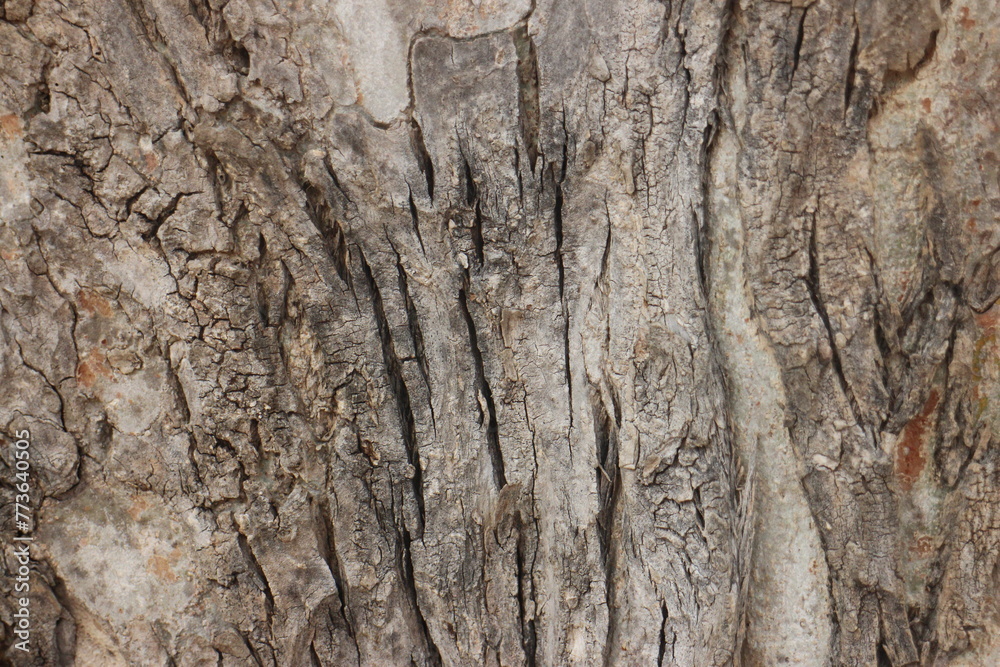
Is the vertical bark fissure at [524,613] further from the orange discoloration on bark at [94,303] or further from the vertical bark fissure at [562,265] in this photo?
the orange discoloration on bark at [94,303]

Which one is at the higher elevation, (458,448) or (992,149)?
(992,149)

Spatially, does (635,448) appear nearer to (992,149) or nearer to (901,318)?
(901,318)

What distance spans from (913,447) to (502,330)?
94 centimetres

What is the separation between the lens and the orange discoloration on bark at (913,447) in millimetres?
1587

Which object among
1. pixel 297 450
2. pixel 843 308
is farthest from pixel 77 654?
pixel 843 308

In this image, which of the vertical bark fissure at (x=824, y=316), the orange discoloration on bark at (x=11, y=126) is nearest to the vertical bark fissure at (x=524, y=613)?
the vertical bark fissure at (x=824, y=316)

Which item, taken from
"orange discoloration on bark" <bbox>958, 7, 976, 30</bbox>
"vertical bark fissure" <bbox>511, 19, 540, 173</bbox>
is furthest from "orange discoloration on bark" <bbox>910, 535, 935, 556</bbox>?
"vertical bark fissure" <bbox>511, 19, 540, 173</bbox>

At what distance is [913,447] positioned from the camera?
1599 millimetres

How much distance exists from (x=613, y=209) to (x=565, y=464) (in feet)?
1.87

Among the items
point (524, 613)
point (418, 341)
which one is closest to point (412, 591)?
point (524, 613)

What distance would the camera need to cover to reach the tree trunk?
1475 millimetres

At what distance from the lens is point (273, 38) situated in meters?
1.46

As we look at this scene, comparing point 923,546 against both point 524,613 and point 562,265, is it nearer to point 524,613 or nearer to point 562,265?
point 524,613

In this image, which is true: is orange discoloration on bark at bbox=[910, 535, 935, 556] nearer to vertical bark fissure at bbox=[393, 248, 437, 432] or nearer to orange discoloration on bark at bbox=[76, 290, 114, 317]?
vertical bark fissure at bbox=[393, 248, 437, 432]
